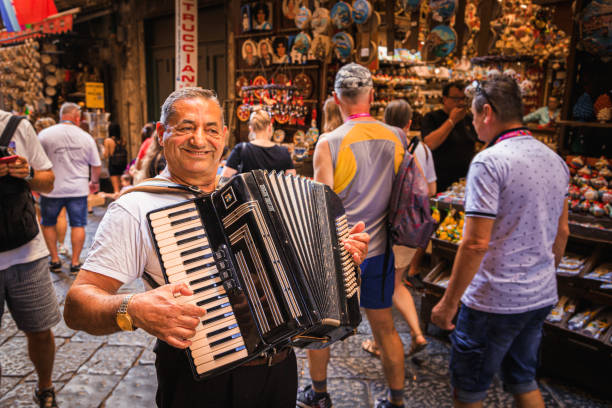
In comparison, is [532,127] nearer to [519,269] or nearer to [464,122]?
[464,122]

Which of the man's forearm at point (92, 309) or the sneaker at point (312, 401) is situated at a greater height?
the man's forearm at point (92, 309)

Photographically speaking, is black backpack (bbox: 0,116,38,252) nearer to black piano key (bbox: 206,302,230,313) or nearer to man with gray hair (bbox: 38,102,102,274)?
black piano key (bbox: 206,302,230,313)

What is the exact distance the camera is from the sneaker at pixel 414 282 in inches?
167

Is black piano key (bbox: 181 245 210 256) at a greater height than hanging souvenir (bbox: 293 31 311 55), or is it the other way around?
hanging souvenir (bbox: 293 31 311 55)

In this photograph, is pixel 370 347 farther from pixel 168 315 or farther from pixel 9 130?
pixel 9 130

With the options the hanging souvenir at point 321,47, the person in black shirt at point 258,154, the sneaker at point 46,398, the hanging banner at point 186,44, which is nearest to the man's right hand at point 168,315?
the sneaker at point 46,398

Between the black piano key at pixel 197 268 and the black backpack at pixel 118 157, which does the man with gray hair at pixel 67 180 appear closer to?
the black backpack at pixel 118 157

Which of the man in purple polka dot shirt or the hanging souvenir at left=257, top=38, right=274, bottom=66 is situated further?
the hanging souvenir at left=257, top=38, right=274, bottom=66

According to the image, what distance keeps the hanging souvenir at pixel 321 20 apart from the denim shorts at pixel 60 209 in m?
3.42

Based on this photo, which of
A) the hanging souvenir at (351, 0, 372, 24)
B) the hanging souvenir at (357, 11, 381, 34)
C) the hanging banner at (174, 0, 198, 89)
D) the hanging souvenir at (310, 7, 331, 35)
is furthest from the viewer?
the hanging souvenir at (310, 7, 331, 35)

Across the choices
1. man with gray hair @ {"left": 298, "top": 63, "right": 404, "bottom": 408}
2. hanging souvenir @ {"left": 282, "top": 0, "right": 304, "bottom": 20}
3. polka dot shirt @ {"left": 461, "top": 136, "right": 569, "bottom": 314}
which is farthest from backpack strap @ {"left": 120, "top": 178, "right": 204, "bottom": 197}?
hanging souvenir @ {"left": 282, "top": 0, "right": 304, "bottom": 20}

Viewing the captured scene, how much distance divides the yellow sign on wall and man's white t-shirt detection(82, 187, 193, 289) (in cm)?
903

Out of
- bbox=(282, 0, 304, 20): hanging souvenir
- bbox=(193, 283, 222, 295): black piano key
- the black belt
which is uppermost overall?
bbox=(282, 0, 304, 20): hanging souvenir

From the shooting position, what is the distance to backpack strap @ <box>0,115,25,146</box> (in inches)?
86.1
